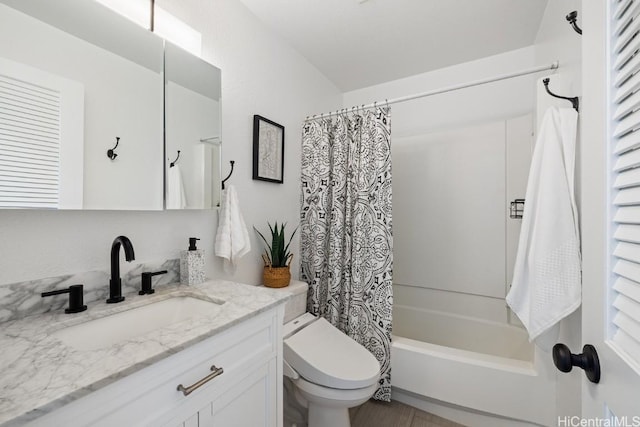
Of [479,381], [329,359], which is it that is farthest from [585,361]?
[479,381]

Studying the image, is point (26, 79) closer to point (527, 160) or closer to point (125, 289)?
point (125, 289)

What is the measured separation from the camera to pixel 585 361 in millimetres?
585

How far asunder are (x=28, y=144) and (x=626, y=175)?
1508 mm

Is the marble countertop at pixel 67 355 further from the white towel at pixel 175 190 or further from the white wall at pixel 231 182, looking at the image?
the white towel at pixel 175 190

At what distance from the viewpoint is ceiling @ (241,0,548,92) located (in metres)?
1.63

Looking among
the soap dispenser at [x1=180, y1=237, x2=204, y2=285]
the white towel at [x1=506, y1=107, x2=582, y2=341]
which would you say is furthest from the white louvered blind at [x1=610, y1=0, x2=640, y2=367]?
the soap dispenser at [x1=180, y1=237, x2=204, y2=285]

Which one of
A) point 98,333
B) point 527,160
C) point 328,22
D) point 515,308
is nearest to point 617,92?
point 515,308

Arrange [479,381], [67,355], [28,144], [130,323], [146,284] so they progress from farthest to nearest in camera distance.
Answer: [479,381] < [146,284] < [130,323] < [28,144] < [67,355]

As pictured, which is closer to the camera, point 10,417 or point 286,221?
point 10,417

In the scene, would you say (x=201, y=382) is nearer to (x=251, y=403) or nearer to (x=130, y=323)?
(x=251, y=403)

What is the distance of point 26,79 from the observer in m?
0.84

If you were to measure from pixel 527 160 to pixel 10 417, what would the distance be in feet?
8.82

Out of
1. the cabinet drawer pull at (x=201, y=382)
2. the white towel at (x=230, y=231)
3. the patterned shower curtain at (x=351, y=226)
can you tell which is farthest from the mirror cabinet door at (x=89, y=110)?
the patterned shower curtain at (x=351, y=226)

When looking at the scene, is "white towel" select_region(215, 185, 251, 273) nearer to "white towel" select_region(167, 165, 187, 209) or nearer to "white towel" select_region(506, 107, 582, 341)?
"white towel" select_region(167, 165, 187, 209)
